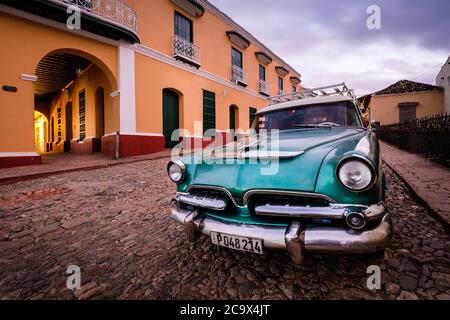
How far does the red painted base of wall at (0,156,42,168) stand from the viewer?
20.0ft

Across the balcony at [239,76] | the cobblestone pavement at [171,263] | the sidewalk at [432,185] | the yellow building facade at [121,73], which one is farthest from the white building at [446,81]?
the cobblestone pavement at [171,263]

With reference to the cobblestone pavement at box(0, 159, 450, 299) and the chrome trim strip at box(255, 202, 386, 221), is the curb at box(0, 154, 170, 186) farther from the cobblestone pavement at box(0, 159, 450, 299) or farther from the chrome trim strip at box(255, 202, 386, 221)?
the chrome trim strip at box(255, 202, 386, 221)

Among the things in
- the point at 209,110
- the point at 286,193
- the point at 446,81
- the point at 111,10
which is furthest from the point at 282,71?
the point at 286,193

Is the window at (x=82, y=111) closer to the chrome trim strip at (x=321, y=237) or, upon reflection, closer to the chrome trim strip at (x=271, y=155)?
the chrome trim strip at (x=271, y=155)

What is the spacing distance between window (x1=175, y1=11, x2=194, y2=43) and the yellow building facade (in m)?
0.04

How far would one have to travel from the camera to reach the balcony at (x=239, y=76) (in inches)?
533

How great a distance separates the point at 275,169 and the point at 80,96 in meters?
12.9

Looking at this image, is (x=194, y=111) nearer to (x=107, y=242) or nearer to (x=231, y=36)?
(x=231, y=36)

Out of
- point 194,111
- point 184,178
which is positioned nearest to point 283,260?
point 184,178

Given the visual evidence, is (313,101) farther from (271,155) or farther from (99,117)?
(99,117)

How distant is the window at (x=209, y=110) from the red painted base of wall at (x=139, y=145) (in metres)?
3.11

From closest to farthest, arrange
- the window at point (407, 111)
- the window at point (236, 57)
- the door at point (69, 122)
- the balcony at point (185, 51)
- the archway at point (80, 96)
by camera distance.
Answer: the archway at point (80, 96)
the balcony at point (185, 51)
the door at point (69, 122)
the window at point (236, 57)
the window at point (407, 111)
